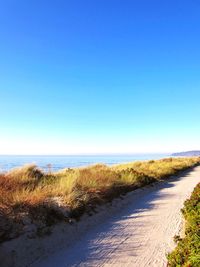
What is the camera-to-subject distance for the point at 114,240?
8.50 meters

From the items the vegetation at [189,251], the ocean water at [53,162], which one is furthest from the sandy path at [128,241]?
the ocean water at [53,162]

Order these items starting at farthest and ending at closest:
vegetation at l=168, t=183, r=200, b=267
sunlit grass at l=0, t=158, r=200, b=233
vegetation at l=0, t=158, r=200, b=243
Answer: sunlit grass at l=0, t=158, r=200, b=233 < vegetation at l=0, t=158, r=200, b=243 < vegetation at l=168, t=183, r=200, b=267

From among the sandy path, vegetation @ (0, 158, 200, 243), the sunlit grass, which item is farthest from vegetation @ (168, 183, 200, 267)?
the sunlit grass

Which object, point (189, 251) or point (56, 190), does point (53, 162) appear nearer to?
point (56, 190)

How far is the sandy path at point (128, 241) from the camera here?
7102 mm

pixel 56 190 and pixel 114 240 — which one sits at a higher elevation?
pixel 56 190

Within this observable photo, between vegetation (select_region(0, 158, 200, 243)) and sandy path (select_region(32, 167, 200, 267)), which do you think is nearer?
sandy path (select_region(32, 167, 200, 267))

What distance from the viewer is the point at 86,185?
1337 centimetres

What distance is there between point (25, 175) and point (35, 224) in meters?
5.90

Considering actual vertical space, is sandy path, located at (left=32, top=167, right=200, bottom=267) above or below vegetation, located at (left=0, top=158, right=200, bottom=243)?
below

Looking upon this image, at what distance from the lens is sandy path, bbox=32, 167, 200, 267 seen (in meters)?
7.10

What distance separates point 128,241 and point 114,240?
368 mm

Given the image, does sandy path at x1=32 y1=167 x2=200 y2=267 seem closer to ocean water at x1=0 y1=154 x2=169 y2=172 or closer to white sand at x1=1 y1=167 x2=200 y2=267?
white sand at x1=1 y1=167 x2=200 y2=267

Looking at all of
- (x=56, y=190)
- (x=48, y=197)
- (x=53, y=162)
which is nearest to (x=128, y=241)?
(x=48, y=197)
